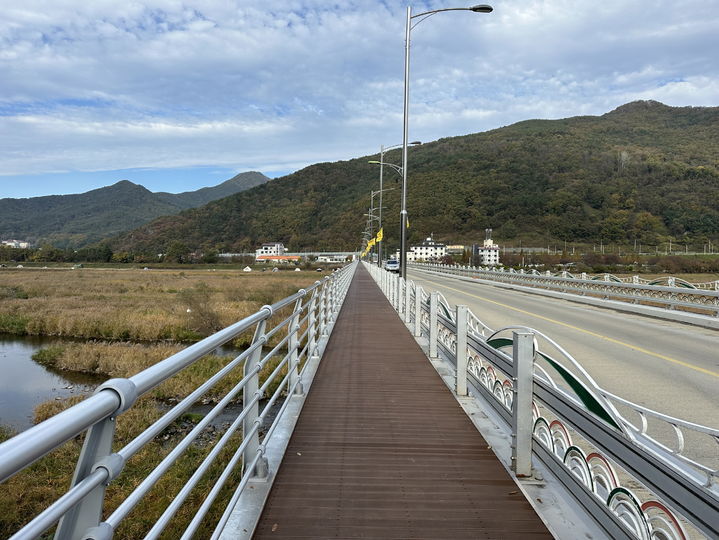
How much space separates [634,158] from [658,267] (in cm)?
7769

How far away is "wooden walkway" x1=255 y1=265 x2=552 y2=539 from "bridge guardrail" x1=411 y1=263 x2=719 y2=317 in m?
13.2

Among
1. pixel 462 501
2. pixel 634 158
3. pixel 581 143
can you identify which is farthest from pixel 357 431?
pixel 581 143

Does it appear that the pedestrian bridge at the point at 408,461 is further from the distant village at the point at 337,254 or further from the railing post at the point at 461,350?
the distant village at the point at 337,254

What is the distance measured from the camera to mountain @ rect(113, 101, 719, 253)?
11231 cm

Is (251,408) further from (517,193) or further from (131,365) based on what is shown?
(517,193)

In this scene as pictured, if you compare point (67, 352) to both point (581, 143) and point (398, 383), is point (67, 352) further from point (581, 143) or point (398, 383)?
point (581, 143)

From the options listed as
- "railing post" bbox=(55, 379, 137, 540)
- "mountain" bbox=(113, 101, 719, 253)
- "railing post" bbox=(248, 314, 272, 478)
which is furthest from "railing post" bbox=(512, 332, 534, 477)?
"mountain" bbox=(113, 101, 719, 253)

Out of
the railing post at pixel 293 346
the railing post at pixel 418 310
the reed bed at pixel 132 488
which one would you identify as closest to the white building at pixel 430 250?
the railing post at pixel 418 310

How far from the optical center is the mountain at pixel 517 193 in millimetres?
112312

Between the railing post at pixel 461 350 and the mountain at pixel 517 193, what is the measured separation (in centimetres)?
9230

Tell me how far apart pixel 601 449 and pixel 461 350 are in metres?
3.34

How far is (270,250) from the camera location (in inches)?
6097

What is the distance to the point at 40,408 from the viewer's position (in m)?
11.5

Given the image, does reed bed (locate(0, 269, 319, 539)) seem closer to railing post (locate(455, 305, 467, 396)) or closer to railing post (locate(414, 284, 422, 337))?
railing post (locate(455, 305, 467, 396))
